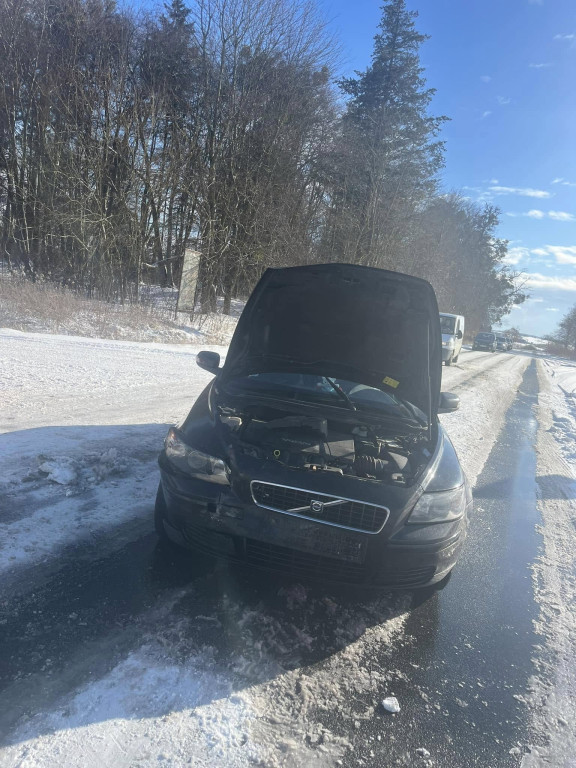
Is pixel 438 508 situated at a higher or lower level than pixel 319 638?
higher

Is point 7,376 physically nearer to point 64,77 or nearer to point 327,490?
point 327,490

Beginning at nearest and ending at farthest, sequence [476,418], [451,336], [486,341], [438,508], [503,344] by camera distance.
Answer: [438,508], [476,418], [451,336], [486,341], [503,344]

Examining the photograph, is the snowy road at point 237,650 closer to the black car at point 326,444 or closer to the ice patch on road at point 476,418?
the black car at point 326,444

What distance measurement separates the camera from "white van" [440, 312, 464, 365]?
62.5 feet

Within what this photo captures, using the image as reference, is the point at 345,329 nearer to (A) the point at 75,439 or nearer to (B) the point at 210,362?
(B) the point at 210,362

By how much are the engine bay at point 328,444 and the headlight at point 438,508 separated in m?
0.15

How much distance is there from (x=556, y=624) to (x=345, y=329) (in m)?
2.70

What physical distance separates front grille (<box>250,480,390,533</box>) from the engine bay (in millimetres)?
182

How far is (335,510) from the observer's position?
8.63ft

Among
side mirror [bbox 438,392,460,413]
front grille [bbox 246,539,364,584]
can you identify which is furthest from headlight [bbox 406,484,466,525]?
side mirror [bbox 438,392,460,413]

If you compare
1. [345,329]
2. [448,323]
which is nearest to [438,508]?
[345,329]

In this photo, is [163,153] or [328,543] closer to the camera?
[328,543]

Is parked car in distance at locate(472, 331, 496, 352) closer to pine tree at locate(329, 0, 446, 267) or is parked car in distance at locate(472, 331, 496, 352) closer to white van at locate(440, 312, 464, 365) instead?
pine tree at locate(329, 0, 446, 267)

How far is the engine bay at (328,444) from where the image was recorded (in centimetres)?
294
